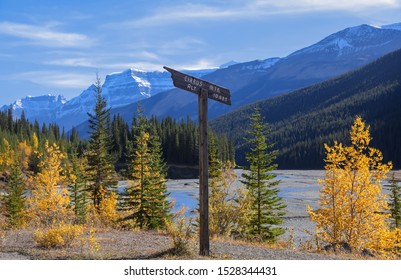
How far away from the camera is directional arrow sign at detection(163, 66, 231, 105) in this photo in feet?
42.3

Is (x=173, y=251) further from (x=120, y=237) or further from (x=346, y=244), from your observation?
(x=346, y=244)

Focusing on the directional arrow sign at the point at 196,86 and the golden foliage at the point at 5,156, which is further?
the golden foliage at the point at 5,156

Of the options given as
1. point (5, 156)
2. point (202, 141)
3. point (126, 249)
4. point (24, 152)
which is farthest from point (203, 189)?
point (24, 152)

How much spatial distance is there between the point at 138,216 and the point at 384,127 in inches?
6619

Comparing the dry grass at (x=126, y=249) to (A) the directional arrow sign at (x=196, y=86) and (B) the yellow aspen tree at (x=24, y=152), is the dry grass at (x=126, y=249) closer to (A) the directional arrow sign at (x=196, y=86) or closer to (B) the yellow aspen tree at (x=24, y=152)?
(A) the directional arrow sign at (x=196, y=86)

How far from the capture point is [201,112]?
1324 centimetres

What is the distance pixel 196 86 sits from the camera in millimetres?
13156

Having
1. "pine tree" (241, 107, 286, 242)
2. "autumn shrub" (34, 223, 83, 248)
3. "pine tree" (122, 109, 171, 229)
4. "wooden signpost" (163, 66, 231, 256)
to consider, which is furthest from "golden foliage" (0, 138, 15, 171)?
"wooden signpost" (163, 66, 231, 256)

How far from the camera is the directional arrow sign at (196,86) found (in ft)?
42.3

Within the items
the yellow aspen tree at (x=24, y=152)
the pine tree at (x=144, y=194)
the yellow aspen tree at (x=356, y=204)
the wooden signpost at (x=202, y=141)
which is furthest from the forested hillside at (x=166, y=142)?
the wooden signpost at (x=202, y=141)

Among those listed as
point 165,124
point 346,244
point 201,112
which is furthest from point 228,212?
point 165,124

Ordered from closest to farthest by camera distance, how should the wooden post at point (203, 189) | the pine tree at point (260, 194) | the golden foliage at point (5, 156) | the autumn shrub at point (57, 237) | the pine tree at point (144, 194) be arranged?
the wooden post at point (203, 189) → the autumn shrub at point (57, 237) → the pine tree at point (144, 194) → the pine tree at point (260, 194) → the golden foliage at point (5, 156)

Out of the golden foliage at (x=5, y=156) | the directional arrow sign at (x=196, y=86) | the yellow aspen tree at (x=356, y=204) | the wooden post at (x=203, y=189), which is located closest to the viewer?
the directional arrow sign at (x=196, y=86)

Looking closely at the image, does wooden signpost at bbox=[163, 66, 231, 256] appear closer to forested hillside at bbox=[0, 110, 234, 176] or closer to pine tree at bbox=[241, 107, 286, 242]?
pine tree at bbox=[241, 107, 286, 242]
